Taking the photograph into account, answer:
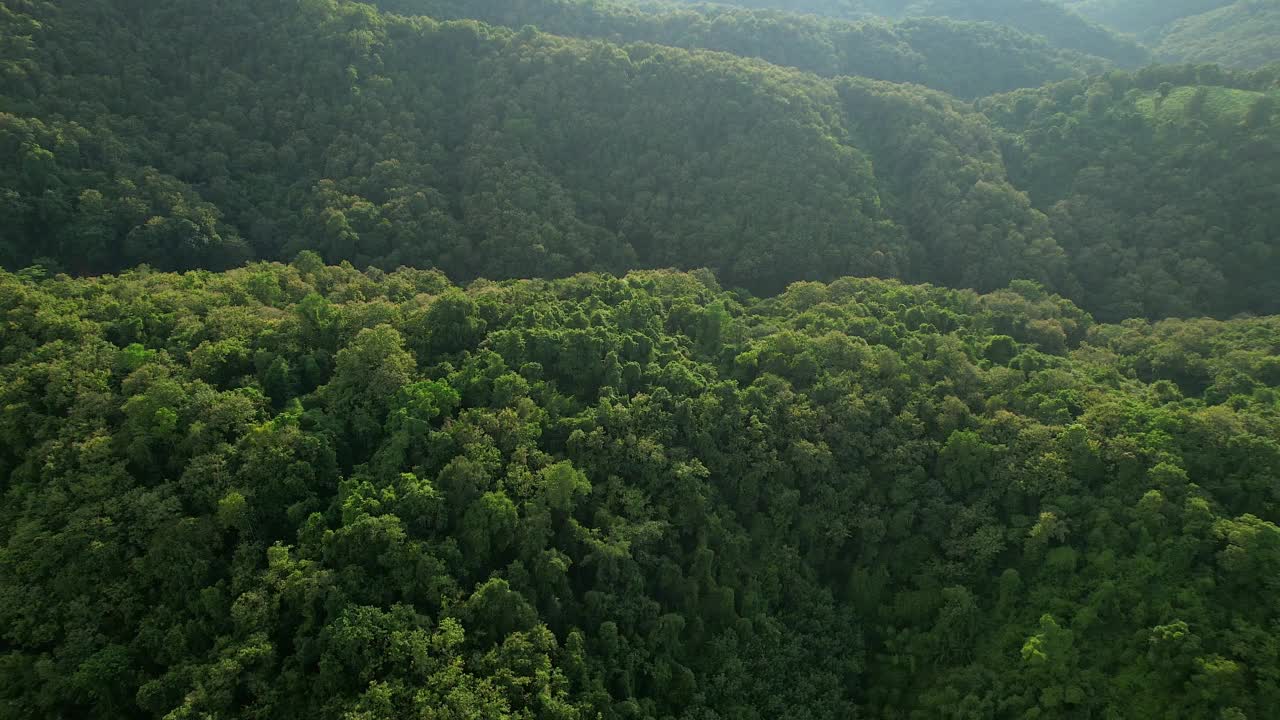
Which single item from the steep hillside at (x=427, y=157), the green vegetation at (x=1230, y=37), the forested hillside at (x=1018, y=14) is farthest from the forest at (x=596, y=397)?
the forested hillside at (x=1018, y=14)

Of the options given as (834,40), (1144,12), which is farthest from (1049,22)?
(834,40)

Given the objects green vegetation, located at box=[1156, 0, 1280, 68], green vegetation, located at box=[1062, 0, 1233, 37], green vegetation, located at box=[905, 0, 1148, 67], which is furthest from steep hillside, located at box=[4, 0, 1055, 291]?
green vegetation, located at box=[1062, 0, 1233, 37]

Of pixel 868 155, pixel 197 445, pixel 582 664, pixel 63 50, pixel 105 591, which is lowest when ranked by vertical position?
pixel 582 664

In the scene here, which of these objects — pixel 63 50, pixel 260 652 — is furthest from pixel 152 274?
pixel 260 652

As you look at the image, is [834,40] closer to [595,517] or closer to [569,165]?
[569,165]

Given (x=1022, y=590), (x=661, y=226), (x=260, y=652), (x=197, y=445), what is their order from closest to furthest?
(x=260, y=652), (x=197, y=445), (x=1022, y=590), (x=661, y=226)

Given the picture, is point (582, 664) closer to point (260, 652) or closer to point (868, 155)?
point (260, 652)

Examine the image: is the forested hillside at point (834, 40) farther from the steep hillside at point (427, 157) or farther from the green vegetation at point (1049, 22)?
the steep hillside at point (427, 157)
